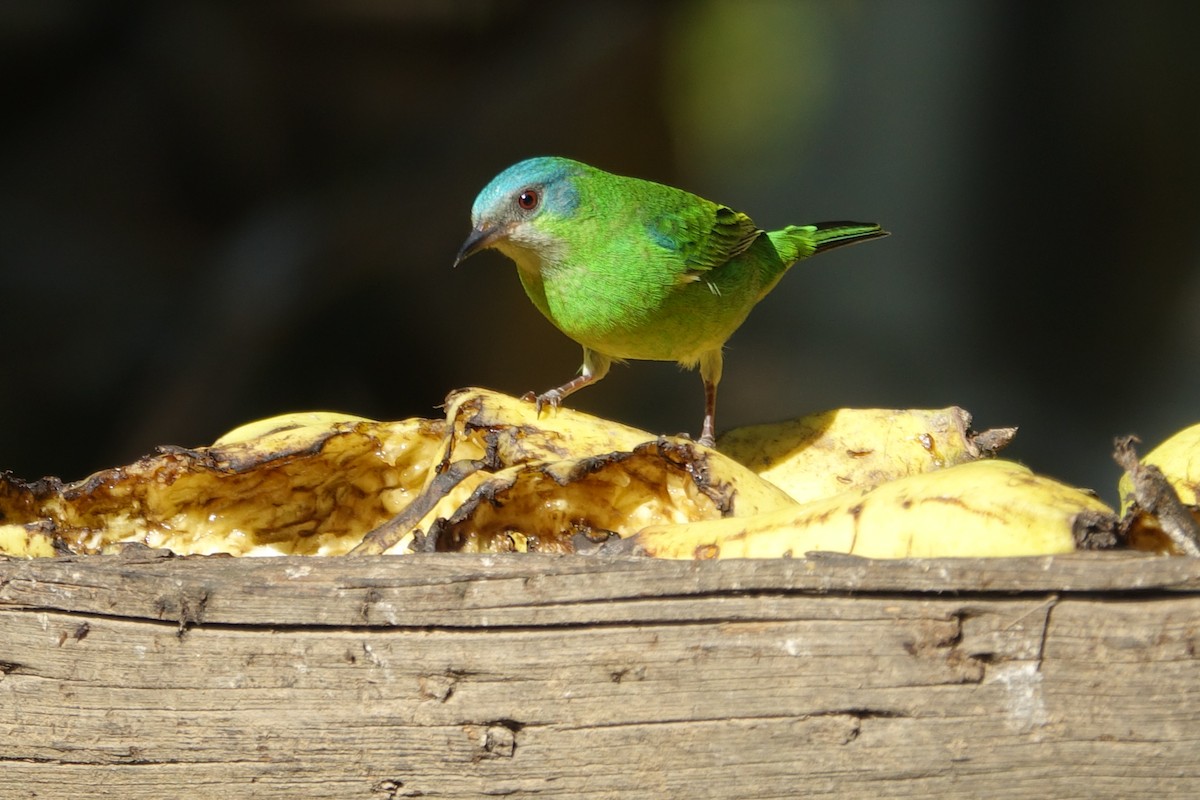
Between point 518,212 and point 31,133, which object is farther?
point 31,133

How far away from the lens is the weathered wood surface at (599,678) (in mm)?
1247

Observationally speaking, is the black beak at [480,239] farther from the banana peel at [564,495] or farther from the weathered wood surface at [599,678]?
the weathered wood surface at [599,678]

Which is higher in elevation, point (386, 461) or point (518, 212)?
point (518, 212)

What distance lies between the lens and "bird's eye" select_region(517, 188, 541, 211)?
128 inches

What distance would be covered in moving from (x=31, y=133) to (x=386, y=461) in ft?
13.1

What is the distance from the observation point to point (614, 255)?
3.25m

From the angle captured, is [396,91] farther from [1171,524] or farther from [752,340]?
[1171,524]

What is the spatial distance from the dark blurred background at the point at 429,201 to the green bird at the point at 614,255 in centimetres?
216

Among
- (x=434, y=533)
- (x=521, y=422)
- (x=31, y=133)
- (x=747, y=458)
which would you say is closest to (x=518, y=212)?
(x=747, y=458)

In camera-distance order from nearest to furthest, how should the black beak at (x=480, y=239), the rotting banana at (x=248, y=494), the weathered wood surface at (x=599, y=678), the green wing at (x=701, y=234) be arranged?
the weathered wood surface at (x=599, y=678) → the rotting banana at (x=248, y=494) → the black beak at (x=480, y=239) → the green wing at (x=701, y=234)

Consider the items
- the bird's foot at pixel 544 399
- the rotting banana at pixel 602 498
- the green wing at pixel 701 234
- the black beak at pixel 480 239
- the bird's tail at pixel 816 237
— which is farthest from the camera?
A: the bird's tail at pixel 816 237

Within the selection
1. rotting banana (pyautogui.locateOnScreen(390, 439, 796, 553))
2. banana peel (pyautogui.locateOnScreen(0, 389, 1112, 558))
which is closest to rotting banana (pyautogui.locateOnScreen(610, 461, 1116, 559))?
banana peel (pyautogui.locateOnScreen(0, 389, 1112, 558))

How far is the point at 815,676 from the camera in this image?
1.30 metres

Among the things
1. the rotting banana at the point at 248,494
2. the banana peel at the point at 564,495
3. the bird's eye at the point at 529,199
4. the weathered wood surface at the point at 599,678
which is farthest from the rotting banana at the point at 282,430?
the bird's eye at the point at 529,199
